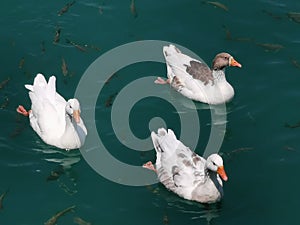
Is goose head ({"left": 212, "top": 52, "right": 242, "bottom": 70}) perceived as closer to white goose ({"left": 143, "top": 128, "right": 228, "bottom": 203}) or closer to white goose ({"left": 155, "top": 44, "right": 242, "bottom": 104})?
white goose ({"left": 155, "top": 44, "right": 242, "bottom": 104})

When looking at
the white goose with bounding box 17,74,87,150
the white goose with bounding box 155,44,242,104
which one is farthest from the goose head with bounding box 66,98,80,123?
the white goose with bounding box 155,44,242,104

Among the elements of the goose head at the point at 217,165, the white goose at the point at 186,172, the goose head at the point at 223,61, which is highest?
Answer: the goose head at the point at 223,61

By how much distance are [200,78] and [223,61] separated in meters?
0.86

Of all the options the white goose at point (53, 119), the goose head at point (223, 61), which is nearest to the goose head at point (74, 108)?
the white goose at point (53, 119)

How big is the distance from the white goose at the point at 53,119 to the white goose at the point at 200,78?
3.21 meters

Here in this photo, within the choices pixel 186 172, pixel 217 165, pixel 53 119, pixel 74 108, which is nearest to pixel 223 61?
pixel 186 172

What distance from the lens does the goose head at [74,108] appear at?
1472cm

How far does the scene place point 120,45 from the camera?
18.6m

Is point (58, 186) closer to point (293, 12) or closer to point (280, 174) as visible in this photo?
point (280, 174)

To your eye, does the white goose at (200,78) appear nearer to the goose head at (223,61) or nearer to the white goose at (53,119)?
the goose head at (223,61)

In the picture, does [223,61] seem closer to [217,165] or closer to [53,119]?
[217,165]

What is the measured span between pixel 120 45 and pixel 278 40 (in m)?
4.79

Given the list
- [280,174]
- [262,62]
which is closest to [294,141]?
[280,174]

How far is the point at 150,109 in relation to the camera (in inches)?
663
